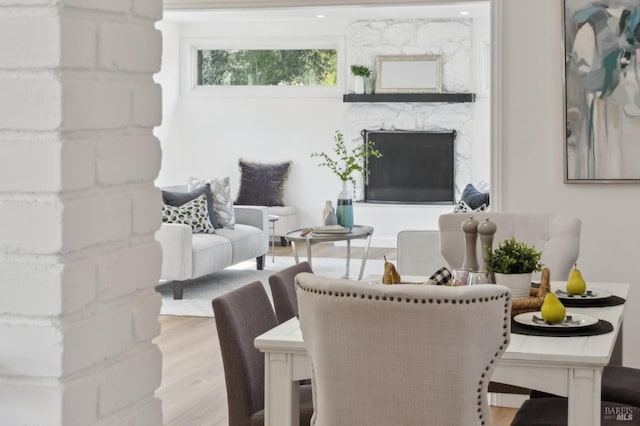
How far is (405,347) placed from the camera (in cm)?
202

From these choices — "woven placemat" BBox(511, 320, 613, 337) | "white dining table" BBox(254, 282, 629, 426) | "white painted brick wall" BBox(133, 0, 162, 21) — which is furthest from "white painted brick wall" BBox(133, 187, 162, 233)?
"woven placemat" BBox(511, 320, 613, 337)

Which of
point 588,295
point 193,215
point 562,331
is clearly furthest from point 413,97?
point 562,331

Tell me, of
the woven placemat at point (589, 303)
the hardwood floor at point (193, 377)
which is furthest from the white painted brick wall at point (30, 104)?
the hardwood floor at point (193, 377)

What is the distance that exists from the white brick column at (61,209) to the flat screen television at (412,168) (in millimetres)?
9769

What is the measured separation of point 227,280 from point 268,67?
3896 mm

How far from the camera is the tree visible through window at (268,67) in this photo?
11.5 meters

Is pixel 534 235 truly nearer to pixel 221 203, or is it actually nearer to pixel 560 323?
pixel 560 323

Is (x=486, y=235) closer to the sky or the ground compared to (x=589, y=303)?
closer to the sky

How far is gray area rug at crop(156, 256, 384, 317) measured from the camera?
7.25 m

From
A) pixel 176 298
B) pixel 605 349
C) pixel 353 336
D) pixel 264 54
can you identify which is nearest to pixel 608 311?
pixel 605 349

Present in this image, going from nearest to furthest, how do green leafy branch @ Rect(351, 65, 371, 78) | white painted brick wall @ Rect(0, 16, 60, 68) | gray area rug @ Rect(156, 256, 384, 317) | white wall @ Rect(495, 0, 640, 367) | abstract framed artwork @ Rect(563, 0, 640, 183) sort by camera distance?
1. white painted brick wall @ Rect(0, 16, 60, 68)
2. abstract framed artwork @ Rect(563, 0, 640, 183)
3. white wall @ Rect(495, 0, 640, 367)
4. gray area rug @ Rect(156, 256, 384, 317)
5. green leafy branch @ Rect(351, 65, 371, 78)

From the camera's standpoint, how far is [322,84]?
11.5 m

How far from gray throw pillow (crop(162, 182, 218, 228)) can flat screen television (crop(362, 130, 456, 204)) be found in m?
2.85

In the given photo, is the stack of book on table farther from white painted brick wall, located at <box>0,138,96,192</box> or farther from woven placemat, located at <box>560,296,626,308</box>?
white painted brick wall, located at <box>0,138,96,192</box>
